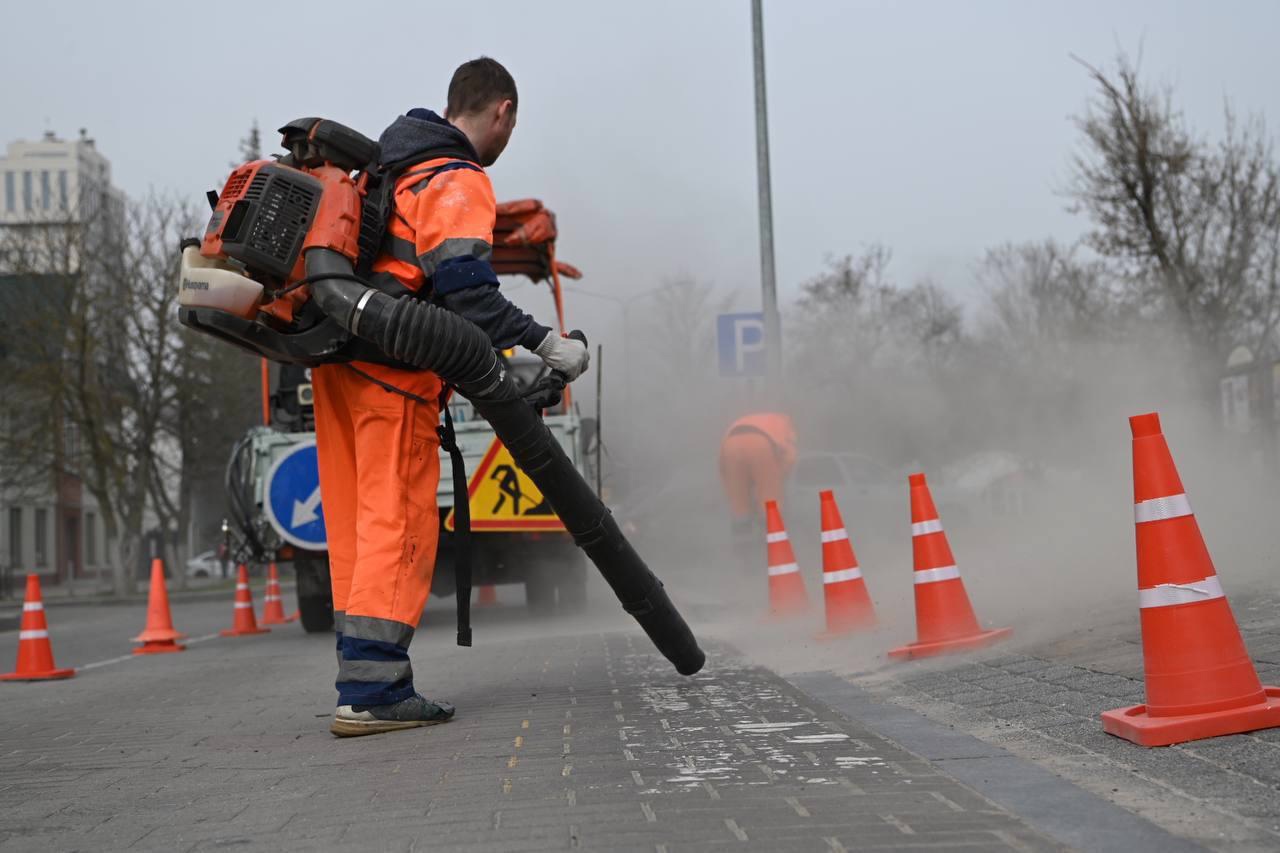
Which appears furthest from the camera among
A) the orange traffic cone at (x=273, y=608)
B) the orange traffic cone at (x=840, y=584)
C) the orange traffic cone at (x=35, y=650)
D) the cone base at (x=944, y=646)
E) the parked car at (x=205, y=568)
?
the parked car at (x=205, y=568)

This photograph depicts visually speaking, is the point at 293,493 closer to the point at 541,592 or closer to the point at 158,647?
the point at 158,647

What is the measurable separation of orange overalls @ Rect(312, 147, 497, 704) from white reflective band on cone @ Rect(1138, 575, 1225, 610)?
237 cm

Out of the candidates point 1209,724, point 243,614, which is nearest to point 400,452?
point 1209,724

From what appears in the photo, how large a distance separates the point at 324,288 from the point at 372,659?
1268 millimetres

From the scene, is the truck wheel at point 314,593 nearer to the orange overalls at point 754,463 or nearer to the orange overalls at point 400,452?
the orange overalls at point 754,463

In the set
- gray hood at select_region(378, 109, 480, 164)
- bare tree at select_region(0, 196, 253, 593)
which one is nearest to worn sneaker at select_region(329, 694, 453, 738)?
gray hood at select_region(378, 109, 480, 164)

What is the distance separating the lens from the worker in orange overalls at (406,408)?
5.01 metres

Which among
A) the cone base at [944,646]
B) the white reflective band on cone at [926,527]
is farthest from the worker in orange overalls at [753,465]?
the cone base at [944,646]

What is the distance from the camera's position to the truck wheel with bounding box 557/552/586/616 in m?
12.6

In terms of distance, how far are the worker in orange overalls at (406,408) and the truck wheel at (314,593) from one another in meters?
6.50

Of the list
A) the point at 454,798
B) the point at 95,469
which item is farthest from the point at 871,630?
the point at 95,469

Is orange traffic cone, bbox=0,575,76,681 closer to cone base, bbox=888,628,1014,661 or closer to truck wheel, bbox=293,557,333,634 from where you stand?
truck wheel, bbox=293,557,333,634

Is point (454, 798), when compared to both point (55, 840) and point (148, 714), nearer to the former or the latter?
point (55, 840)

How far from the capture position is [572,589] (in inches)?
501
